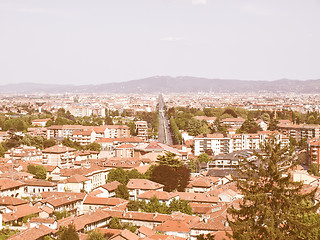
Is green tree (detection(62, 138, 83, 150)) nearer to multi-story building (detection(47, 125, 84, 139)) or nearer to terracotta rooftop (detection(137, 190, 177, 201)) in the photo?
multi-story building (detection(47, 125, 84, 139))

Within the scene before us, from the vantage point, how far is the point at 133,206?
21.0m

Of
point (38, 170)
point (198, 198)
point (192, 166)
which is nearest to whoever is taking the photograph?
point (198, 198)

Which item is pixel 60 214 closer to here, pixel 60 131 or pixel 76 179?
pixel 76 179

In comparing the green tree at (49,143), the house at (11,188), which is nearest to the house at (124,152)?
the green tree at (49,143)

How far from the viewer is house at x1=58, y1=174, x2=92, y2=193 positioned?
83.8ft

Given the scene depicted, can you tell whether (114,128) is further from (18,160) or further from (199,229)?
(199,229)

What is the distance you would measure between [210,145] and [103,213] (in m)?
23.9

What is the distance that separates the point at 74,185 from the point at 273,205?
1870cm

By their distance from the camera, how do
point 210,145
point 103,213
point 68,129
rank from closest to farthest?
point 103,213
point 210,145
point 68,129

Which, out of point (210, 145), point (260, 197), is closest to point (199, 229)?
point (260, 197)

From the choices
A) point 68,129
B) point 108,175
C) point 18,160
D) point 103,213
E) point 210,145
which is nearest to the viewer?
point 103,213

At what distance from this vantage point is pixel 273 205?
27.1 ft

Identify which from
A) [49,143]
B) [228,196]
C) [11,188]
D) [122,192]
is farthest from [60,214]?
[49,143]

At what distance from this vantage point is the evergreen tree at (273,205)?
8070 mm
